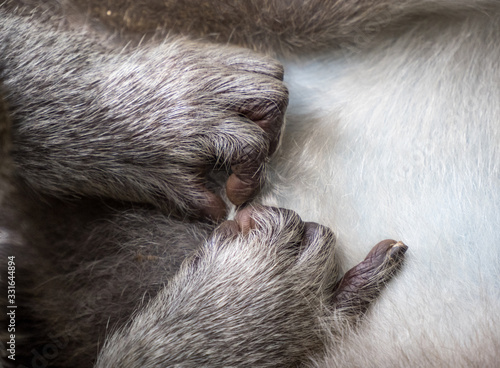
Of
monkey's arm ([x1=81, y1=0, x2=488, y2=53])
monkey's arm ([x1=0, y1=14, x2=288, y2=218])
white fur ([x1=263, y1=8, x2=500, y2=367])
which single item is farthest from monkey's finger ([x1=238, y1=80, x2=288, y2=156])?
monkey's arm ([x1=81, y1=0, x2=488, y2=53])

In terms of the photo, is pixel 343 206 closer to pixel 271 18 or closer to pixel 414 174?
pixel 414 174

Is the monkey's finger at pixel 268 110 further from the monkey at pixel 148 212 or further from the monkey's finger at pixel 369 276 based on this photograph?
the monkey's finger at pixel 369 276

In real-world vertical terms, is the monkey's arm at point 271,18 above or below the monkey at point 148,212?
above

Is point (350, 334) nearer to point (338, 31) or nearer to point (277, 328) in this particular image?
point (277, 328)

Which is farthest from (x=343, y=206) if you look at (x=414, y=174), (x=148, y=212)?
(x=148, y=212)

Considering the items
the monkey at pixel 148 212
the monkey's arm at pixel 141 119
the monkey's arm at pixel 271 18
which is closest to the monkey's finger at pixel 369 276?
the monkey at pixel 148 212

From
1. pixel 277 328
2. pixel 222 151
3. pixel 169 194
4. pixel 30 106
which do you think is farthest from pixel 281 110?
pixel 30 106
